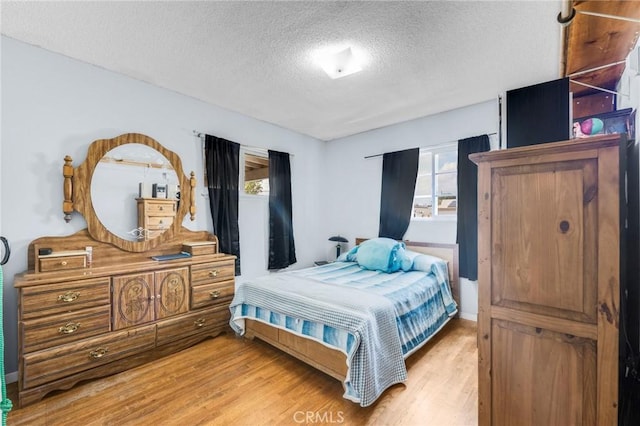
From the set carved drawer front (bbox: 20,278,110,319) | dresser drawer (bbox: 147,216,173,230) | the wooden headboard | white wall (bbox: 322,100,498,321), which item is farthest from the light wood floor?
white wall (bbox: 322,100,498,321)

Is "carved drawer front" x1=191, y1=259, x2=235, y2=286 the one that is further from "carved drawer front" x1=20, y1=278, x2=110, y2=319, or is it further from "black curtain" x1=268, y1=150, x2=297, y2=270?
"black curtain" x1=268, y1=150, x2=297, y2=270

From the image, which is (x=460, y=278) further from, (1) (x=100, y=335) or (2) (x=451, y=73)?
(1) (x=100, y=335)

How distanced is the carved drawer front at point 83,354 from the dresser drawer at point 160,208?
3.47 feet

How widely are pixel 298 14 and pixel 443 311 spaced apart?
2926mm

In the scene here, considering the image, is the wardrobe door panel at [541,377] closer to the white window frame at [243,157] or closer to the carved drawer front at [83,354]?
the carved drawer front at [83,354]

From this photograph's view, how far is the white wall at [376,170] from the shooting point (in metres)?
3.26

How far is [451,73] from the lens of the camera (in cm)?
250

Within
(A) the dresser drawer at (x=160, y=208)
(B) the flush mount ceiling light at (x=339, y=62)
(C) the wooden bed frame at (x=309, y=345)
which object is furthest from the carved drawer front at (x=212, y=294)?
(B) the flush mount ceiling light at (x=339, y=62)

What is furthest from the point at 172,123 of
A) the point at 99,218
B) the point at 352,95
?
the point at 352,95

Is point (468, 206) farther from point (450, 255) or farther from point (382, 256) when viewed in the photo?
point (382, 256)

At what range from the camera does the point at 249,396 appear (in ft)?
6.26

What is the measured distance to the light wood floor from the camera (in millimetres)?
1696

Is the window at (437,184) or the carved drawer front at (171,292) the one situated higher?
the window at (437,184)

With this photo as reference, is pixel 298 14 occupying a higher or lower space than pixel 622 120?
higher
